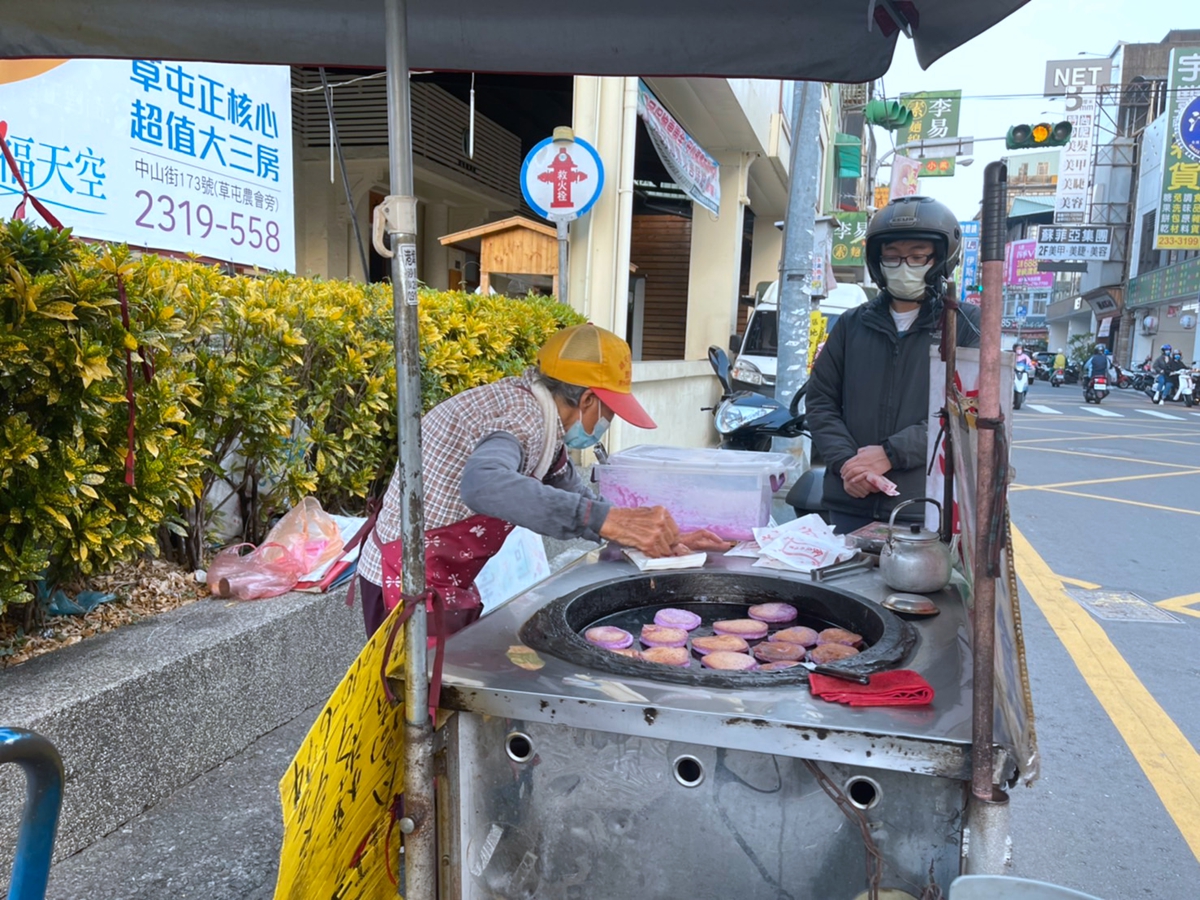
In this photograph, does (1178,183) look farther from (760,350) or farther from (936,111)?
(760,350)

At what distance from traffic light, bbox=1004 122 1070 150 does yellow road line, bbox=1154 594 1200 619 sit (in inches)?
332

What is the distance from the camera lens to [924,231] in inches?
114

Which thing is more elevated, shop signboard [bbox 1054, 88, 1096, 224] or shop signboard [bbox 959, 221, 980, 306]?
shop signboard [bbox 1054, 88, 1096, 224]

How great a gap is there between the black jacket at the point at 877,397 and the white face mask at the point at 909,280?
0.09m

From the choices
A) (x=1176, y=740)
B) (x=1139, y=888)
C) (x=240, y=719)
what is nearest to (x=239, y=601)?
(x=240, y=719)

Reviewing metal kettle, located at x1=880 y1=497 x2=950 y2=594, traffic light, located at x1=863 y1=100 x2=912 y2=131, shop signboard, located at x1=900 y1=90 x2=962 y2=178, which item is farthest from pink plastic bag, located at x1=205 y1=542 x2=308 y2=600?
shop signboard, located at x1=900 y1=90 x2=962 y2=178

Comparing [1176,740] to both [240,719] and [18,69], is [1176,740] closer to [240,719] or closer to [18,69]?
[240,719]

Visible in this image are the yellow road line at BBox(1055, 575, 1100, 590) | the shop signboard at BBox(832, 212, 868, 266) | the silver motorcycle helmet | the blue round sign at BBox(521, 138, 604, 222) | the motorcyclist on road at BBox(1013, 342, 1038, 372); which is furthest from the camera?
the shop signboard at BBox(832, 212, 868, 266)

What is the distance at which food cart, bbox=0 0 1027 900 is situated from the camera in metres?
1.36

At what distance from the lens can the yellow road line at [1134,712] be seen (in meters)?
3.13

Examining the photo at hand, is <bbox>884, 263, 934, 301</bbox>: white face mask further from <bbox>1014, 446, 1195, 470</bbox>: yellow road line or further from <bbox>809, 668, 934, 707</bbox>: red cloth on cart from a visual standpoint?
<bbox>1014, 446, 1195, 470</bbox>: yellow road line

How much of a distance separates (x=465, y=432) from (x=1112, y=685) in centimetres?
360

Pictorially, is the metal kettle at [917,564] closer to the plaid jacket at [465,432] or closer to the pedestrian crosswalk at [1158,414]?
the plaid jacket at [465,432]

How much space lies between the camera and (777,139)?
13.2 meters
